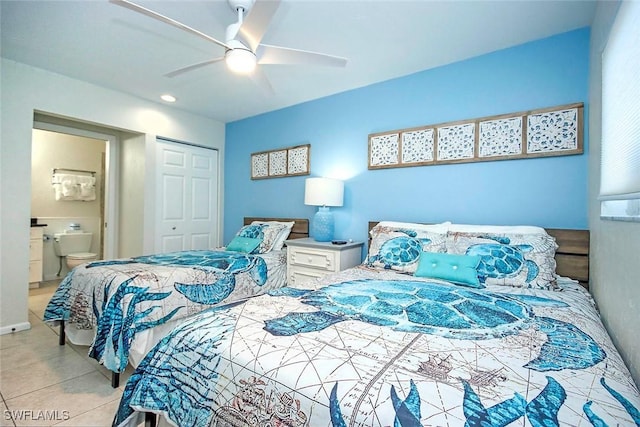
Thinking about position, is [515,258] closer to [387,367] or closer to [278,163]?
[387,367]

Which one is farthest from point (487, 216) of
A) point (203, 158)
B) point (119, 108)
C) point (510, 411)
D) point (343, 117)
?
point (119, 108)

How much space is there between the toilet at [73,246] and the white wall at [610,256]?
19.0 ft

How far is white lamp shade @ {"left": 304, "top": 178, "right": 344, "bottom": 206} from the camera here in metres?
3.00

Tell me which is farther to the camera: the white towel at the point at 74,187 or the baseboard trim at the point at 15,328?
the white towel at the point at 74,187

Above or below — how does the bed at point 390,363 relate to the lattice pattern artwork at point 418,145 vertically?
below

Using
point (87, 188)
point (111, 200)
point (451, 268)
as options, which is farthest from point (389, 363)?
point (87, 188)

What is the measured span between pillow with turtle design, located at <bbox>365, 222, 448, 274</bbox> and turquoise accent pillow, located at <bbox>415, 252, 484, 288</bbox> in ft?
0.47

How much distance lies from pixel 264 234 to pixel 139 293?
1.49 meters

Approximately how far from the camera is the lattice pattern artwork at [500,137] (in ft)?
7.45

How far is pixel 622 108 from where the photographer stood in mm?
1198

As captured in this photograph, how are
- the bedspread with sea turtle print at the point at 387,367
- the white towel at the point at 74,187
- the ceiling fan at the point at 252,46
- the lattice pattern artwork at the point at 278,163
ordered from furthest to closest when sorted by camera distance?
the white towel at the point at 74,187
the lattice pattern artwork at the point at 278,163
the ceiling fan at the point at 252,46
the bedspread with sea turtle print at the point at 387,367

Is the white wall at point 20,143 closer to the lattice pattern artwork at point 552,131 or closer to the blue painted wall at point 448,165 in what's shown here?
A: the blue painted wall at point 448,165

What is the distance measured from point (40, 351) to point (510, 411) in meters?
3.22

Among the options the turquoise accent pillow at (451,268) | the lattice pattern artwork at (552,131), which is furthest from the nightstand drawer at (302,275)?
the lattice pattern artwork at (552,131)
